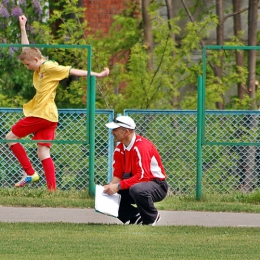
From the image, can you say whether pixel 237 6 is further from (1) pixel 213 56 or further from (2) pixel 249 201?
(2) pixel 249 201

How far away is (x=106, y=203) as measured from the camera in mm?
9070

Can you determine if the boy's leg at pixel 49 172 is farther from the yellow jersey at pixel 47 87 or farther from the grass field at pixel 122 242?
the grass field at pixel 122 242

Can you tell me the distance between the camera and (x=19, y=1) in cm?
1591

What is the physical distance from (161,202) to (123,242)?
300cm

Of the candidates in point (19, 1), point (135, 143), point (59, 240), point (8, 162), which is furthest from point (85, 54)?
point (59, 240)

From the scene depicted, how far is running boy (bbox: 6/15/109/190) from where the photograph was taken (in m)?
11.2

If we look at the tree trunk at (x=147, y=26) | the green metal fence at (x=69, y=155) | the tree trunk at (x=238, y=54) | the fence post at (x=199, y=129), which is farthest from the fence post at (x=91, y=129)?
the tree trunk at (x=147, y=26)

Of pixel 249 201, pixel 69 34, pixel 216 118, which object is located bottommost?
pixel 249 201

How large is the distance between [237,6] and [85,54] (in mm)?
3584

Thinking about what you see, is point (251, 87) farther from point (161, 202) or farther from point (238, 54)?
point (161, 202)

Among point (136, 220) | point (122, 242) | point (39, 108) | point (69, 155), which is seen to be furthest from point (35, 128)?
point (122, 242)

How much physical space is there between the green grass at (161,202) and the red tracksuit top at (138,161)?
156 centimetres

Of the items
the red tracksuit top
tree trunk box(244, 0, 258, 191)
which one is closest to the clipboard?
the red tracksuit top

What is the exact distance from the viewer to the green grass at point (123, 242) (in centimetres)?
757
